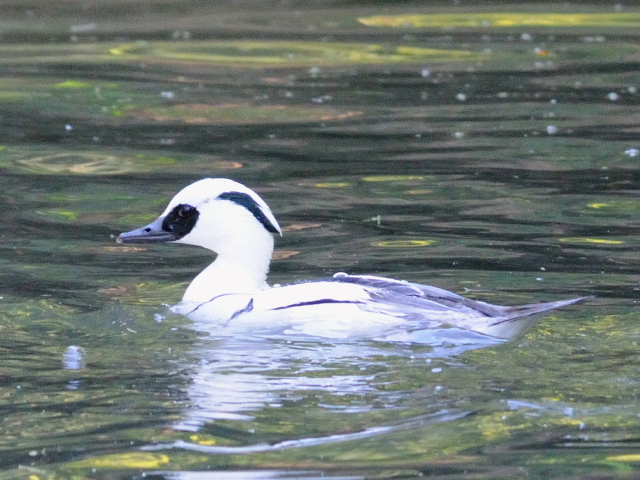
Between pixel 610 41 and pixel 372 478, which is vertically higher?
pixel 610 41

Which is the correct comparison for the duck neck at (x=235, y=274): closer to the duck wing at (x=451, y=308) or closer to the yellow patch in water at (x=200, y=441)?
the duck wing at (x=451, y=308)

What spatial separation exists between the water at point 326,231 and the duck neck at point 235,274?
244 millimetres

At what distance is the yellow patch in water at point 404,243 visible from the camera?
339 inches

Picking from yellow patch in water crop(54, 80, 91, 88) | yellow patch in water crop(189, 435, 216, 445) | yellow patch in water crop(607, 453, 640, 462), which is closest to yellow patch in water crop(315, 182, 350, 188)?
yellow patch in water crop(54, 80, 91, 88)

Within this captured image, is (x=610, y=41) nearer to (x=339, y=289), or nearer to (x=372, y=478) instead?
(x=339, y=289)

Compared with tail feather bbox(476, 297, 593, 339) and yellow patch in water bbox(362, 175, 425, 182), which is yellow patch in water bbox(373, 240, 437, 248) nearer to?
yellow patch in water bbox(362, 175, 425, 182)

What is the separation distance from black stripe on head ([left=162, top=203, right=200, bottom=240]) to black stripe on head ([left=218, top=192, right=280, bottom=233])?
0.71 ft

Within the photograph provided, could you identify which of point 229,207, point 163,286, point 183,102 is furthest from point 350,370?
point 183,102

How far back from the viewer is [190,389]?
5746 mm

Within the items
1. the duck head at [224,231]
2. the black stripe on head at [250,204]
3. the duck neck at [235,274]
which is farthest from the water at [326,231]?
the black stripe on head at [250,204]

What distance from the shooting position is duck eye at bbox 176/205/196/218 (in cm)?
732

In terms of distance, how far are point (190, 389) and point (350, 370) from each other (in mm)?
773

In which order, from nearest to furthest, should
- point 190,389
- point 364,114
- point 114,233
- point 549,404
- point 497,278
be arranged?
point 549,404, point 190,389, point 497,278, point 114,233, point 364,114

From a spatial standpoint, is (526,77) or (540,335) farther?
(526,77)
